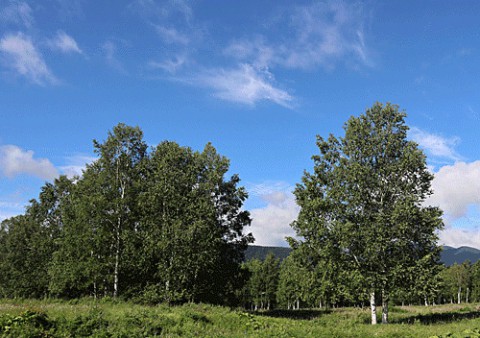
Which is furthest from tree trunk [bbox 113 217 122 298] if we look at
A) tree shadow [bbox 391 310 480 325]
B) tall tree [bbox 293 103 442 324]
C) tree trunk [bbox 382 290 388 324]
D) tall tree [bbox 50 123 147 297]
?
tree shadow [bbox 391 310 480 325]

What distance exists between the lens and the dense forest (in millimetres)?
23875

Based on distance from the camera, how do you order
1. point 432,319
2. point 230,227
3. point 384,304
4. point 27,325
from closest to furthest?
1. point 27,325
2. point 384,304
3. point 432,319
4. point 230,227

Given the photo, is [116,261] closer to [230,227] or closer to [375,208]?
[230,227]

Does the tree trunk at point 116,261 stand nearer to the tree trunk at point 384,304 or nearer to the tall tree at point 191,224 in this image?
the tall tree at point 191,224

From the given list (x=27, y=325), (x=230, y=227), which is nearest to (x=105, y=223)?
(x=230, y=227)

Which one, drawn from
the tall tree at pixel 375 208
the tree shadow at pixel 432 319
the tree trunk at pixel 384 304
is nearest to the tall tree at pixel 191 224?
the tall tree at pixel 375 208

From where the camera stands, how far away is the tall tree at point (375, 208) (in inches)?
931

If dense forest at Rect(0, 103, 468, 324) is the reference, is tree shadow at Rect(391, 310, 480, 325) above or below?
below

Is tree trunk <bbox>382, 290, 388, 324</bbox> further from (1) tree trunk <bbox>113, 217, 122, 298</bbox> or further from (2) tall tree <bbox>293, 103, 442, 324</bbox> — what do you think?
(1) tree trunk <bbox>113, 217, 122, 298</bbox>

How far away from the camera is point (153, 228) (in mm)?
29375

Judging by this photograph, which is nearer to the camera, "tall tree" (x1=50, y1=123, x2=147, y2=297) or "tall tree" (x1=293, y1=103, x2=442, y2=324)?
"tall tree" (x1=293, y1=103, x2=442, y2=324)

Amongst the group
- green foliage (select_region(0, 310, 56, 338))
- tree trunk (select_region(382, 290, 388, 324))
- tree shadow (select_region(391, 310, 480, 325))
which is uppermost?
green foliage (select_region(0, 310, 56, 338))

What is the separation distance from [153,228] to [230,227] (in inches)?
308

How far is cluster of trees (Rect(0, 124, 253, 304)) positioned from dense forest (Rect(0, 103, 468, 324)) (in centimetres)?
10
